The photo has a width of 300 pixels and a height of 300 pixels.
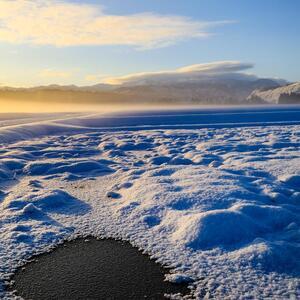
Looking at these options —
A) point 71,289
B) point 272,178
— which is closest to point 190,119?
point 272,178

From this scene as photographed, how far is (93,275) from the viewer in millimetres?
6262

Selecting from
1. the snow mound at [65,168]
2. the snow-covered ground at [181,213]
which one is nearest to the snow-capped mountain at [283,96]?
the snow-covered ground at [181,213]

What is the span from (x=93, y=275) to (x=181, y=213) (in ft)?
10.1

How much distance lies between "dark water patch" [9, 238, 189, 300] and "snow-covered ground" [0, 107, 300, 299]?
0.28 metres

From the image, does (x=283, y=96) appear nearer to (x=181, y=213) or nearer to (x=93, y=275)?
(x=181, y=213)

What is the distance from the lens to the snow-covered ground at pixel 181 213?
6.39 metres

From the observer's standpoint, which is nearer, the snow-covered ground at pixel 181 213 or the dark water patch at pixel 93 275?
the dark water patch at pixel 93 275

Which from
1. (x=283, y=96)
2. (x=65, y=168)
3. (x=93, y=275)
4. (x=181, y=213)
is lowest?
(x=93, y=275)

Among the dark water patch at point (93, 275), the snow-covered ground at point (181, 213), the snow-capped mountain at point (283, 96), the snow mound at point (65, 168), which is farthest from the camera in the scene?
the snow-capped mountain at point (283, 96)

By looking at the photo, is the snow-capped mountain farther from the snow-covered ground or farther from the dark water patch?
the dark water patch

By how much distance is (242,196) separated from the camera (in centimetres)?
977

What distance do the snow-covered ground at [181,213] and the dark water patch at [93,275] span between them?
0.93 feet

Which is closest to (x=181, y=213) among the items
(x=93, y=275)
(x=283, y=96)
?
(x=93, y=275)

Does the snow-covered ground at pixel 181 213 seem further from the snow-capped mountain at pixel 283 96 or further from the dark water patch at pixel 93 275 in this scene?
the snow-capped mountain at pixel 283 96
